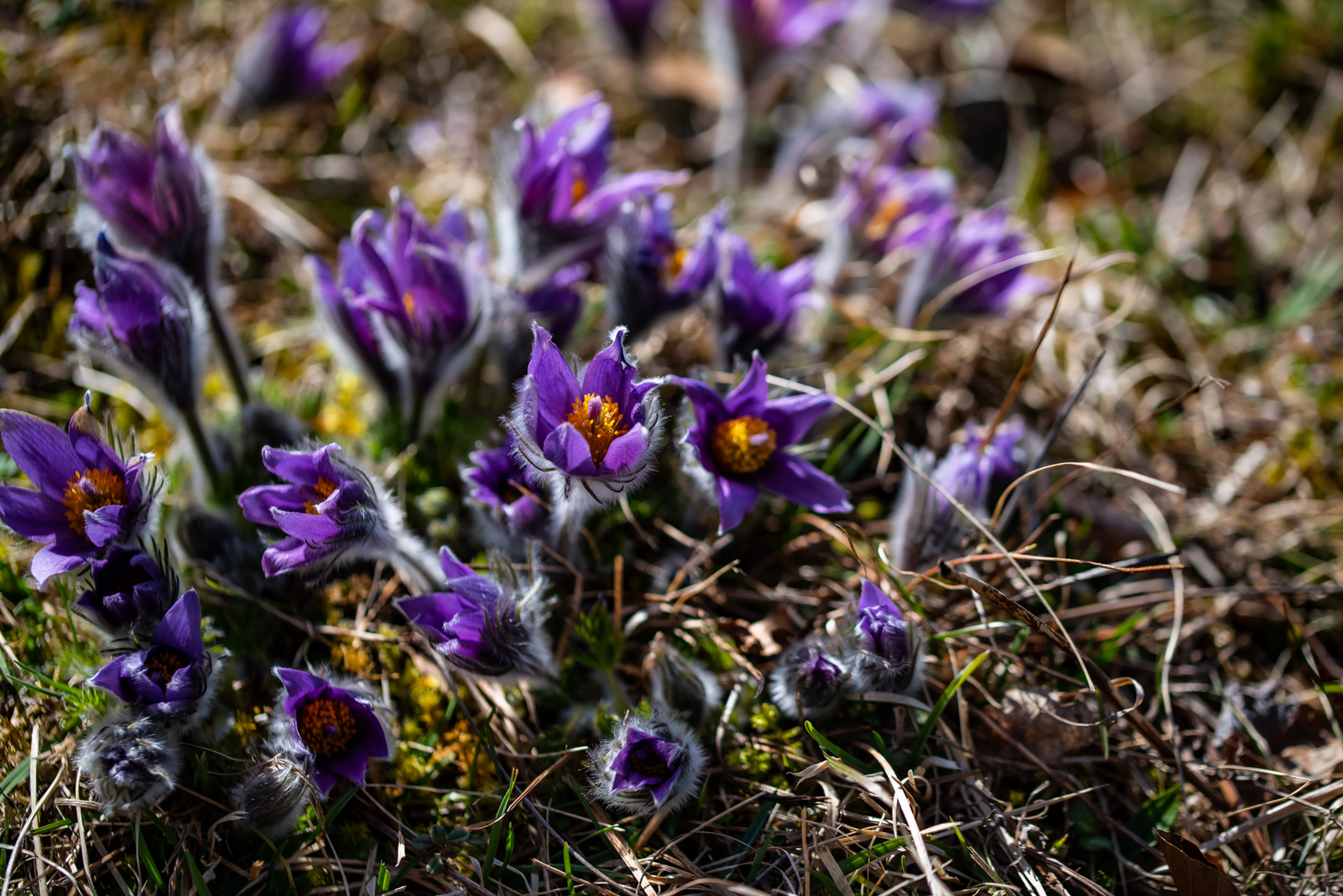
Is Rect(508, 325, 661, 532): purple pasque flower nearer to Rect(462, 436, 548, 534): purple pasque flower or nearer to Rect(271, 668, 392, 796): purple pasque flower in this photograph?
Rect(462, 436, 548, 534): purple pasque flower

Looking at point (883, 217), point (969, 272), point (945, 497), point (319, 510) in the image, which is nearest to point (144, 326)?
point (319, 510)

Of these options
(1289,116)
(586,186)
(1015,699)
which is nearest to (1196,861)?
(1015,699)

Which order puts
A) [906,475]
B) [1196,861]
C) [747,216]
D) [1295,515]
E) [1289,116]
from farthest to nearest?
[1289,116]
[747,216]
[1295,515]
[906,475]
[1196,861]

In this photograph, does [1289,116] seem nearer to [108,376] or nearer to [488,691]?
[488,691]

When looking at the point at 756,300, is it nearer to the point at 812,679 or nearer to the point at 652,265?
the point at 652,265

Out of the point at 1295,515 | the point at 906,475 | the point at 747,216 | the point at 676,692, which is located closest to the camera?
the point at 676,692

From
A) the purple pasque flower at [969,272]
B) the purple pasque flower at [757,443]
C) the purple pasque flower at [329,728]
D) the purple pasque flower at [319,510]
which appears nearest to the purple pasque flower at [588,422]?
the purple pasque flower at [757,443]

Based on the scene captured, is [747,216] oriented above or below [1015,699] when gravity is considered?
above
